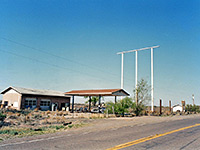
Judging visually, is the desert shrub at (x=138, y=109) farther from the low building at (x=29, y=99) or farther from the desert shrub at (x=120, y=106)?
the low building at (x=29, y=99)

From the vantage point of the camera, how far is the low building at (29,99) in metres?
38.6

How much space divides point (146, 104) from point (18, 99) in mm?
24825

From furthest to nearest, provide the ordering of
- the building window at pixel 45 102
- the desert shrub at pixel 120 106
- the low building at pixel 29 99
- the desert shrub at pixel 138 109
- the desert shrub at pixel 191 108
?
the desert shrub at pixel 191 108
the building window at pixel 45 102
the low building at pixel 29 99
the desert shrub at pixel 138 109
the desert shrub at pixel 120 106

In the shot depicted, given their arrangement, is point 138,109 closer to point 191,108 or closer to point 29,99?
point 29,99

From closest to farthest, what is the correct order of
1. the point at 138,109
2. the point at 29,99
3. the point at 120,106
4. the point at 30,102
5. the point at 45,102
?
the point at 120,106
the point at 138,109
the point at 29,99
the point at 30,102
the point at 45,102

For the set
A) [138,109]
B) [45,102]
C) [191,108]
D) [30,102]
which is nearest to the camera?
[138,109]

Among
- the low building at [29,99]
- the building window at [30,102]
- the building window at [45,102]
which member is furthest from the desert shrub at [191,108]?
the building window at [30,102]

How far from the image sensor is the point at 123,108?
25.9m

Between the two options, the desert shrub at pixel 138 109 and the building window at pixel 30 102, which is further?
the building window at pixel 30 102

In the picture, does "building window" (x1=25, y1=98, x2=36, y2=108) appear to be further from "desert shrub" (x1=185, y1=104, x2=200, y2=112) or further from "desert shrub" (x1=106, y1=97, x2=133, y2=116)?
"desert shrub" (x1=185, y1=104, x2=200, y2=112)

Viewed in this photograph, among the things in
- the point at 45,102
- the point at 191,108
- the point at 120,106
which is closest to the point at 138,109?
the point at 120,106

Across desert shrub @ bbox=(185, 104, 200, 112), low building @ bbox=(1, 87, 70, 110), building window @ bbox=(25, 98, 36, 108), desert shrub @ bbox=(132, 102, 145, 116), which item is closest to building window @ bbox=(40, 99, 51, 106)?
low building @ bbox=(1, 87, 70, 110)

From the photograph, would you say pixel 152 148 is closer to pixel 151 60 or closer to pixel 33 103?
pixel 151 60

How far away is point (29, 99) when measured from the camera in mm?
39875
